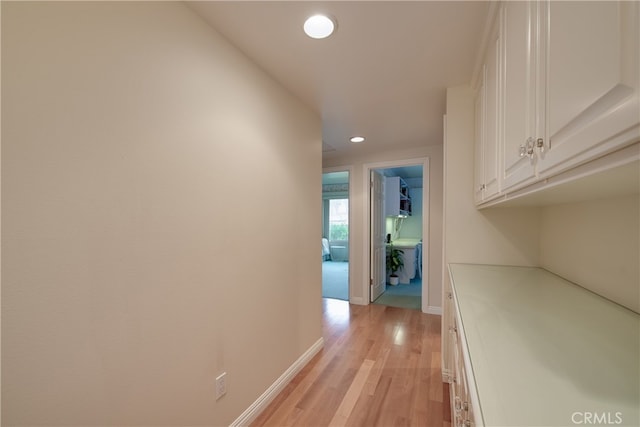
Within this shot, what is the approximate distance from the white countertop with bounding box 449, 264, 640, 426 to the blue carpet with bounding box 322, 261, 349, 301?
3505mm

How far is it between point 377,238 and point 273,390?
9.56 ft

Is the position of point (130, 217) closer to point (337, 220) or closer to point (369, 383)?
point (369, 383)

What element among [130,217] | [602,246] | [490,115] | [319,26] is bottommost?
[602,246]

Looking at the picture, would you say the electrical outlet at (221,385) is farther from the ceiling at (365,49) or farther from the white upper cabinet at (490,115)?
the ceiling at (365,49)

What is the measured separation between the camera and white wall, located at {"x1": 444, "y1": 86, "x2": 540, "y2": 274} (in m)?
1.91

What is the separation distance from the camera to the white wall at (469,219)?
1911 mm

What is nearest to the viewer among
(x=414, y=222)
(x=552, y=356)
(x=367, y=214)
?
(x=552, y=356)

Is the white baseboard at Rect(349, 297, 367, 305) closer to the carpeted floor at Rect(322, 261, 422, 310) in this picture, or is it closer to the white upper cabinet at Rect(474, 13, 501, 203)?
the carpeted floor at Rect(322, 261, 422, 310)

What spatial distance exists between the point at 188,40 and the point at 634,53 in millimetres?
1537

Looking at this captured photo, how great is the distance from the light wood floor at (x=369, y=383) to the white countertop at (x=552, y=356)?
1.15 metres

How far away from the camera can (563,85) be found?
0.61 meters

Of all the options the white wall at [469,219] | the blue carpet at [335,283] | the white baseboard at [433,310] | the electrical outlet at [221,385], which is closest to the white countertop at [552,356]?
the white wall at [469,219]

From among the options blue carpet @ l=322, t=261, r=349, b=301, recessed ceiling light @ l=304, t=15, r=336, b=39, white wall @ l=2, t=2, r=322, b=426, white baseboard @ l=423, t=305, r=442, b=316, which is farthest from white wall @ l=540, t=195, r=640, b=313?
blue carpet @ l=322, t=261, r=349, b=301

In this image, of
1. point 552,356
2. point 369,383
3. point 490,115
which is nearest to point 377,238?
point 369,383
